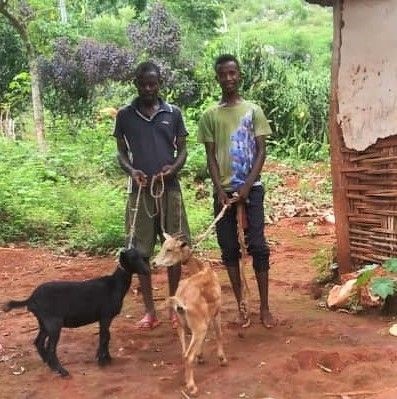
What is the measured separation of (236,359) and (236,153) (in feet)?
4.58

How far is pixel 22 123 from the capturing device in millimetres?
16359

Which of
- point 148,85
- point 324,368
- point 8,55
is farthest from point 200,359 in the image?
point 8,55

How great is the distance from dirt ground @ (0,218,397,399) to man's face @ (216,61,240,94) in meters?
1.73

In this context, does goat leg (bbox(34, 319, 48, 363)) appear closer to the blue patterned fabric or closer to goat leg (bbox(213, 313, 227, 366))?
goat leg (bbox(213, 313, 227, 366))

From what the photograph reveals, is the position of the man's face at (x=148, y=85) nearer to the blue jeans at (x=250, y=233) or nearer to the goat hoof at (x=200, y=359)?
the blue jeans at (x=250, y=233)

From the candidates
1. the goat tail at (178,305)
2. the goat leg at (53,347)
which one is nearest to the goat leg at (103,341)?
the goat leg at (53,347)

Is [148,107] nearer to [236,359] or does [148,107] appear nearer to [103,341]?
[103,341]

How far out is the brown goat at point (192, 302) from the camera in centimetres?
391

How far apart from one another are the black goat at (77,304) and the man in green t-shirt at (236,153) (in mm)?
798

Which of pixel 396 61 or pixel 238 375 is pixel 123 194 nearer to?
pixel 396 61

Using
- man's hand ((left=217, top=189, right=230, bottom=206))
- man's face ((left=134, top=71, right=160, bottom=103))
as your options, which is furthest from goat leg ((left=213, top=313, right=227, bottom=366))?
man's face ((left=134, top=71, right=160, bottom=103))

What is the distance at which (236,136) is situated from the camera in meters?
4.79

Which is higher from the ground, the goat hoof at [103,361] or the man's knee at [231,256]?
the man's knee at [231,256]

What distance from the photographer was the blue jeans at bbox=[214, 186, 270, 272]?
4895 mm
